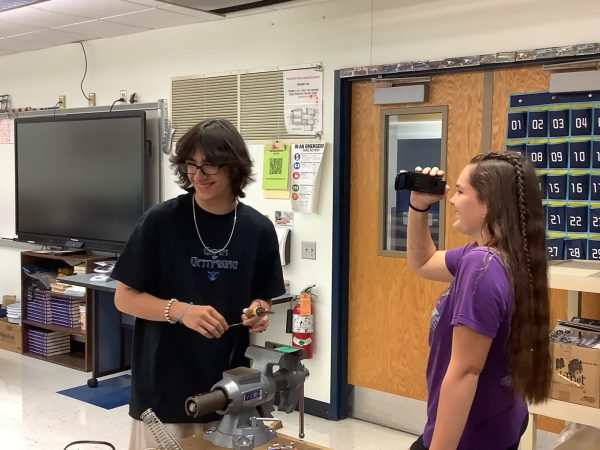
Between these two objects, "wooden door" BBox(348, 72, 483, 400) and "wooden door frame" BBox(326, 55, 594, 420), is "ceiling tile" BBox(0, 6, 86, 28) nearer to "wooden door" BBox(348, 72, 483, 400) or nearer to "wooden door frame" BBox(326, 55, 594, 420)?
"wooden door frame" BBox(326, 55, 594, 420)

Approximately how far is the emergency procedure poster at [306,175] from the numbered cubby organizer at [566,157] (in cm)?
118

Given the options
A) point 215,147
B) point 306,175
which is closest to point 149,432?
point 215,147

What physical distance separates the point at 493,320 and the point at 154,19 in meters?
3.56

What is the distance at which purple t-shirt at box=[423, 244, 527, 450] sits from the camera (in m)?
1.51

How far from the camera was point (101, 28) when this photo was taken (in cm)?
473

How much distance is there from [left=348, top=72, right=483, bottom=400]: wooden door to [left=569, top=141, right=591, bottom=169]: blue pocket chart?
555 mm

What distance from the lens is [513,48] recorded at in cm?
325

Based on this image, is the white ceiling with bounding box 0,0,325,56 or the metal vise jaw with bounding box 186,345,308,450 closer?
the metal vise jaw with bounding box 186,345,308,450

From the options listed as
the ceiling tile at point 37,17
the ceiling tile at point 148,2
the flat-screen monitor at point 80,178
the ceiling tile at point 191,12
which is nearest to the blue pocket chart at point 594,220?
the ceiling tile at point 191,12

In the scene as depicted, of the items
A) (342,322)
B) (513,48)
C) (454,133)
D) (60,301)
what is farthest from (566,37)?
(60,301)

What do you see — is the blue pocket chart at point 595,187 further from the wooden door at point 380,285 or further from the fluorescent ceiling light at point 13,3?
the fluorescent ceiling light at point 13,3

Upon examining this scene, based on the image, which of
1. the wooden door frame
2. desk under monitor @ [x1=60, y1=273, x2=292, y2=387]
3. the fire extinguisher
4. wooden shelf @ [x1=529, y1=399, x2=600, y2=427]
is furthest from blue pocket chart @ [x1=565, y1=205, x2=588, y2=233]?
desk under monitor @ [x1=60, y1=273, x2=292, y2=387]

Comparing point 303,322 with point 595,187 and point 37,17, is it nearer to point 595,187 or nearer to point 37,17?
point 595,187

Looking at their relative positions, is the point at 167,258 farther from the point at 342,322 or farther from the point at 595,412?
the point at 342,322
